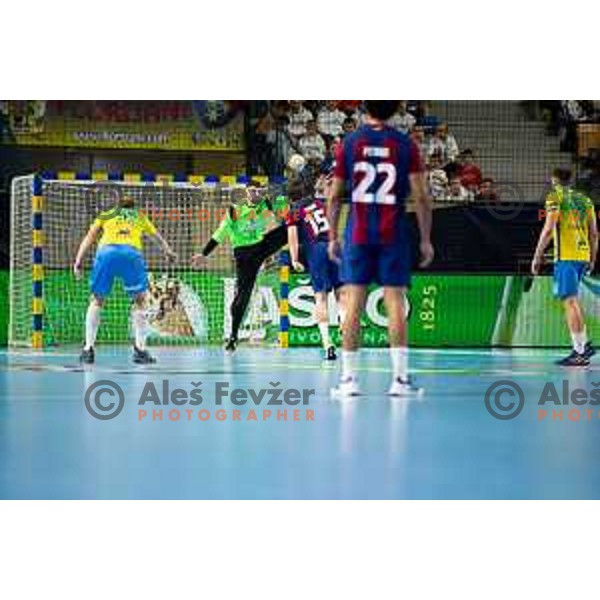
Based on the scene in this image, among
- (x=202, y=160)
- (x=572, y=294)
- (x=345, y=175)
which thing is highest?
(x=202, y=160)

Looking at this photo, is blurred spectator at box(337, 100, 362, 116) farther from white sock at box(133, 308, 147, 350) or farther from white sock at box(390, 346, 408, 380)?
white sock at box(390, 346, 408, 380)

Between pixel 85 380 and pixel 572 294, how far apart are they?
13.6ft

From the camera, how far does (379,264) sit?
565 centimetres

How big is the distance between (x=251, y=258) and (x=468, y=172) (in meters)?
2.93

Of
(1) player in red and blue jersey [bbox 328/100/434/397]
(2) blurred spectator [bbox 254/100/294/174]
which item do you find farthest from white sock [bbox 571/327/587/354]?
(2) blurred spectator [bbox 254/100/294/174]

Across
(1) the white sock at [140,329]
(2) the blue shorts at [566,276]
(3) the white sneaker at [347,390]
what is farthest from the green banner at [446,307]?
(3) the white sneaker at [347,390]

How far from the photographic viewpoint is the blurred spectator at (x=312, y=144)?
38.6 feet

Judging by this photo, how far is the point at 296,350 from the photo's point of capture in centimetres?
999

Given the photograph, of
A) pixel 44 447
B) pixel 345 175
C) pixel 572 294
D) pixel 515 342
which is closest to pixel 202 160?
pixel 515 342

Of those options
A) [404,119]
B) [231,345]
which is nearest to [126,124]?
[404,119]

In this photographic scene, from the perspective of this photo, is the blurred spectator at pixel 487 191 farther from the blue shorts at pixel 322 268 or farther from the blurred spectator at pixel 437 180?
the blue shorts at pixel 322 268

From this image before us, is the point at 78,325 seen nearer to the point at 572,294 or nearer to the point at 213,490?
the point at 572,294

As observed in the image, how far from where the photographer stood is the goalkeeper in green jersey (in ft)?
34.4

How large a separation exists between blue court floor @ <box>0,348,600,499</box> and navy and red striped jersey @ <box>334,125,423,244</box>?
98 cm
